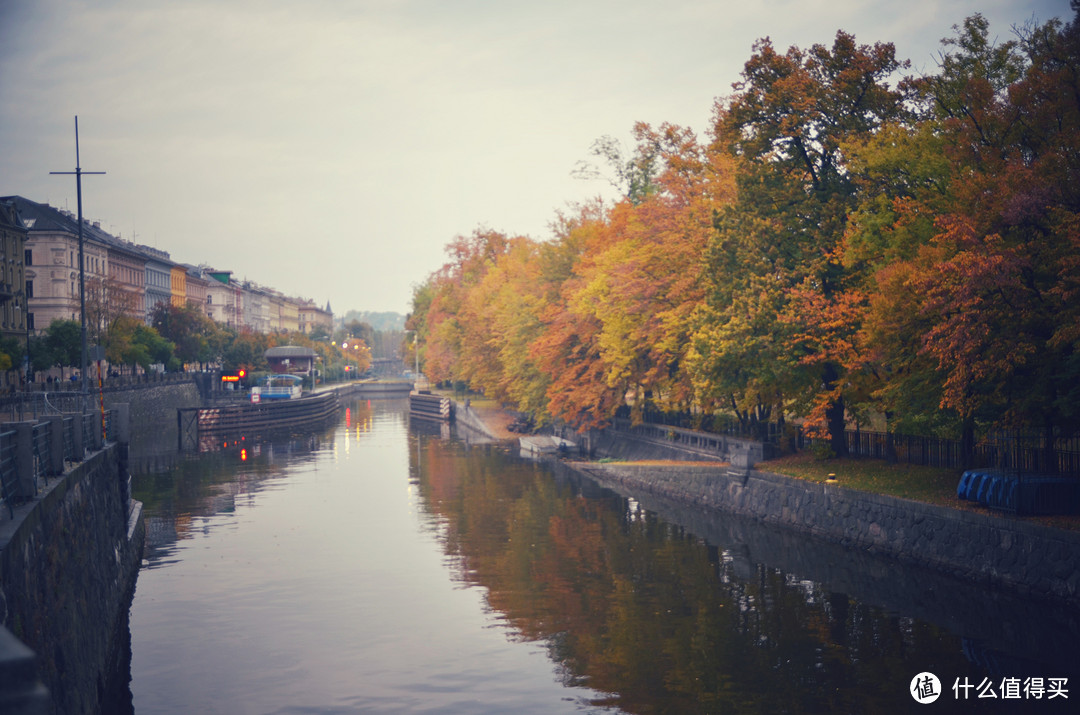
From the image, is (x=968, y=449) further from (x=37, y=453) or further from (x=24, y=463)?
(x=24, y=463)

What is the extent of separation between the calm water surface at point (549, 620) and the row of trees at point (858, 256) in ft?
19.2

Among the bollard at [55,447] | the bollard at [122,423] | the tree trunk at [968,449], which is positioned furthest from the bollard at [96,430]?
the tree trunk at [968,449]

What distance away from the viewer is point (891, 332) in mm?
29672

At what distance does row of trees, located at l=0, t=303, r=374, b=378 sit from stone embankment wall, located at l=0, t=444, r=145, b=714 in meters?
38.6

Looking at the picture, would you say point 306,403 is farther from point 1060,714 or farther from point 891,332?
point 1060,714

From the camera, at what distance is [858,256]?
3403 cm

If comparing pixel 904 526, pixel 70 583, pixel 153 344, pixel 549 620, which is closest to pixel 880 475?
pixel 904 526

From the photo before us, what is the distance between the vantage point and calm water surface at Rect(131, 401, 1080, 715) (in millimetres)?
20172

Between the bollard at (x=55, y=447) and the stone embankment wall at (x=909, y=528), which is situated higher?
the bollard at (x=55, y=447)

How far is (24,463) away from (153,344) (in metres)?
84.2

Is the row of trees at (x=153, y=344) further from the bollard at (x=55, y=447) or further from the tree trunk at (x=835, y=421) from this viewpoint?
the tree trunk at (x=835, y=421)

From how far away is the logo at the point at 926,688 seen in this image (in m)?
19.2

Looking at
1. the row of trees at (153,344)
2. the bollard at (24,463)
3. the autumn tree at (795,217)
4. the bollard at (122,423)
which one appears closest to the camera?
the bollard at (24,463)

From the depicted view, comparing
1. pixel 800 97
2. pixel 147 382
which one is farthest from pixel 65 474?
pixel 147 382
